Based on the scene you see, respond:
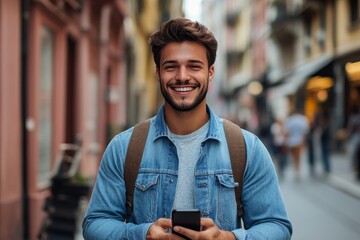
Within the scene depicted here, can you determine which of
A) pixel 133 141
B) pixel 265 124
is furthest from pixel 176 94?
pixel 265 124

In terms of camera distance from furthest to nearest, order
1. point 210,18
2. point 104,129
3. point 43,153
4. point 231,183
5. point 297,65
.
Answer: point 210,18 < point 297,65 < point 104,129 < point 43,153 < point 231,183

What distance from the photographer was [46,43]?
888 cm

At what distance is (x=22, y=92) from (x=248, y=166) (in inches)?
212

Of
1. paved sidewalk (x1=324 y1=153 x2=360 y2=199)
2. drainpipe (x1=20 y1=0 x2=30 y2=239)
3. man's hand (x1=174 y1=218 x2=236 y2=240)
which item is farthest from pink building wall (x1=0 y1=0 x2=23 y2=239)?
paved sidewalk (x1=324 y1=153 x2=360 y2=199)

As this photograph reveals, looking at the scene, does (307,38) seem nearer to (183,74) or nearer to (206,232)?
(183,74)

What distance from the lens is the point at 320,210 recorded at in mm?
9445

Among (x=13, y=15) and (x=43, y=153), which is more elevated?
(x=13, y=15)

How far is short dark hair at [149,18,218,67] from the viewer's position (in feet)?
7.02

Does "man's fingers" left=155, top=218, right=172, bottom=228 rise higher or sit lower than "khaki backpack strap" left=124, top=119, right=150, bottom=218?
lower

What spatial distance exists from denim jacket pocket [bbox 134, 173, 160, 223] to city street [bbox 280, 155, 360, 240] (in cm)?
536

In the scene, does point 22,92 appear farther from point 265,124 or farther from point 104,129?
point 265,124

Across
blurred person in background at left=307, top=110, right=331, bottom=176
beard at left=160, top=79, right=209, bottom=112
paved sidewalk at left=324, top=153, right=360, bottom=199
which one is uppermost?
beard at left=160, top=79, right=209, bottom=112

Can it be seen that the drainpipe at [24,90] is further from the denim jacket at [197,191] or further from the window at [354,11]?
the window at [354,11]

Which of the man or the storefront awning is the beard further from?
the storefront awning
